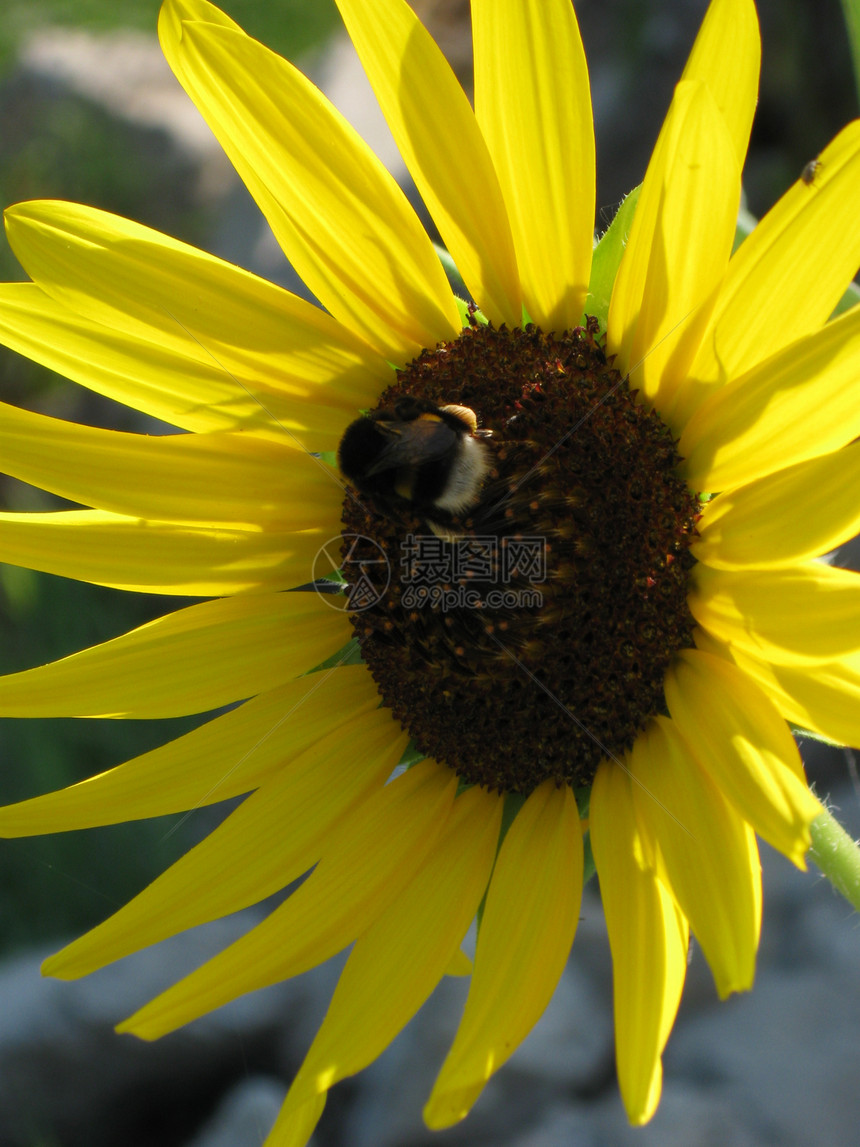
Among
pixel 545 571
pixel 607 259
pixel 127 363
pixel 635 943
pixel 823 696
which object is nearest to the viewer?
pixel 823 696

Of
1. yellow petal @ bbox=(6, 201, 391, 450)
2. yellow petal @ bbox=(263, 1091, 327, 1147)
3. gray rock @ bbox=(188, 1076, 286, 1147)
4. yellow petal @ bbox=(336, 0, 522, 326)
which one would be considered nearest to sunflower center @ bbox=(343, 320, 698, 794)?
yellow petal @ bbox=(336, 0, 522, 326)

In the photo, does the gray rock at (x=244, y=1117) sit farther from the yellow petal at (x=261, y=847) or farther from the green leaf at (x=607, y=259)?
the green leaf at (x=607, y=259)

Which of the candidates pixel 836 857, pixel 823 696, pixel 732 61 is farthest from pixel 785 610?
pixel 732 61

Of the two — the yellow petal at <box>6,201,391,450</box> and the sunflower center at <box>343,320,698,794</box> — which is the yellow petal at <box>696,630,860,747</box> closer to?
the sunflower center at <box>343,320,698,794</box>

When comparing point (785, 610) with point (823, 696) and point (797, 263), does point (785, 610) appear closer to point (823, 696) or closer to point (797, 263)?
point (823, 696)

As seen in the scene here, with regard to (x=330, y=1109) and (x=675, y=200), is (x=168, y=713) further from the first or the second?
(x=330, y=1109)
